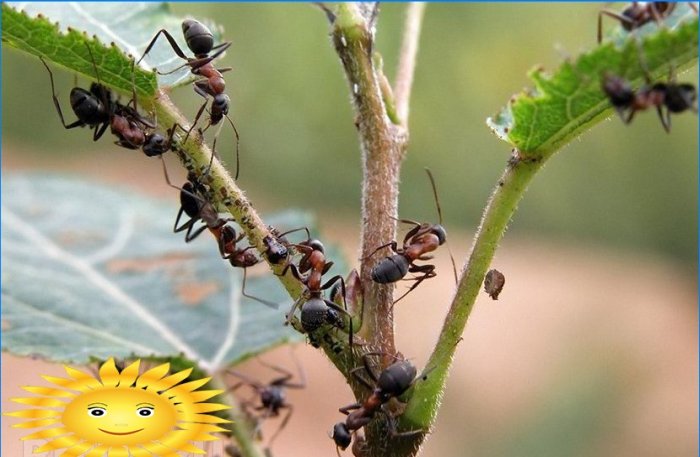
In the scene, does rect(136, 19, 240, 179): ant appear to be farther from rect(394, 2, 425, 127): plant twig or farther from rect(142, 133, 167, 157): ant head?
rect(394, 2, 425, 127): plant twig

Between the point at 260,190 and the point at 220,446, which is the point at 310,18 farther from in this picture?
the point at 220,446

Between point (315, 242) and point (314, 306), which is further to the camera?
point (315, 242)

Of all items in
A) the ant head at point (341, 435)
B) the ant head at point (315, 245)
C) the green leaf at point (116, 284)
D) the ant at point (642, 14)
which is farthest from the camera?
the green leaf at point (116, 284)

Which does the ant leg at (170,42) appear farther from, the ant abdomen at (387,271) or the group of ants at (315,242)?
the ant abdomen at (387,271)

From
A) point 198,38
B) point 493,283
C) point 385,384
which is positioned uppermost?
point 198,38

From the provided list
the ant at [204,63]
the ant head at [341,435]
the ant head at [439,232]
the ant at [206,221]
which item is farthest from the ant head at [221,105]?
the ant head at [341,435]

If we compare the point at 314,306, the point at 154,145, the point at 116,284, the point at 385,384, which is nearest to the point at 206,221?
the point at 154,145

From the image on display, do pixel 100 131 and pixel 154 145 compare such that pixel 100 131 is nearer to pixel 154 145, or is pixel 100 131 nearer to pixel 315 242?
pixel 154 145
